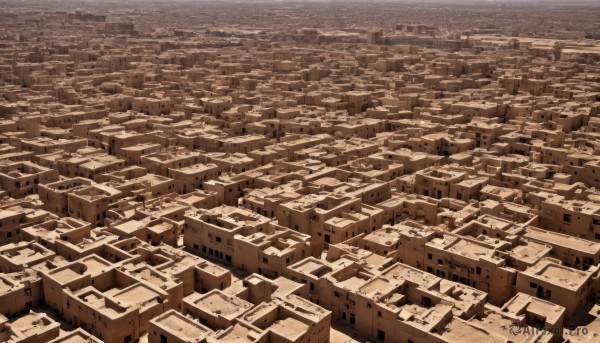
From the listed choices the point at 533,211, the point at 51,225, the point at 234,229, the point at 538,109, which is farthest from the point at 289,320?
the point at 538,109

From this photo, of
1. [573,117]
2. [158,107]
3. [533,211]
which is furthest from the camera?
[158,107]

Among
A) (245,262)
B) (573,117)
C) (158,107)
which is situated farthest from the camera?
(158,107)

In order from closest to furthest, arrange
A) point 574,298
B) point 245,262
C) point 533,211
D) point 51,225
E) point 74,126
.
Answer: point 574,298
point 245,262
point 51,225
point 533,211
point 74,126

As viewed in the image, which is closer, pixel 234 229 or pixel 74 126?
pixel 234 229

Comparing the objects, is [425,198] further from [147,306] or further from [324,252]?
[147,306]

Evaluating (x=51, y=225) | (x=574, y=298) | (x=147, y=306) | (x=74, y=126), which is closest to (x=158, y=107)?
(x=74, y=126)

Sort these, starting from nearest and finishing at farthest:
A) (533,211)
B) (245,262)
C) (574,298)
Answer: (574,298) < (245,262) < (533,211)

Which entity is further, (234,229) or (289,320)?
(234,229)

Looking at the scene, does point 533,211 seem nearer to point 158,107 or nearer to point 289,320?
point 289,320
